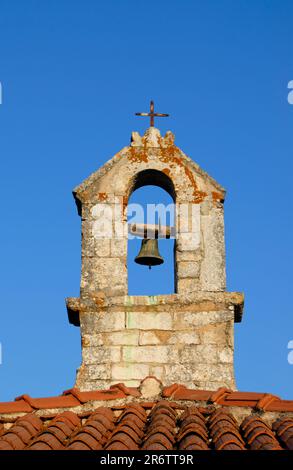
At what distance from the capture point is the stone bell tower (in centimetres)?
852

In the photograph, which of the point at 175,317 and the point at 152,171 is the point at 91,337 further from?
the point at 152,171

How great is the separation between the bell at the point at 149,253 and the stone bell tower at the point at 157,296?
22.8 inches

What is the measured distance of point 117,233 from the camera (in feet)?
29.6

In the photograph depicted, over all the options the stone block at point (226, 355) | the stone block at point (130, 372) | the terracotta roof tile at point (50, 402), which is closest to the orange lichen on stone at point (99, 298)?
the stone block at point (130, 372)

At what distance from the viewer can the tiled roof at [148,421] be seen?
18.2ft

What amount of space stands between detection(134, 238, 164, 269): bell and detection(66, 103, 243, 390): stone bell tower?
1.90 ft

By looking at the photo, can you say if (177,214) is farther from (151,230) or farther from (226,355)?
(226,355)

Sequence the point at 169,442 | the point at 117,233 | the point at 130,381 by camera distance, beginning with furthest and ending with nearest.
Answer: the point at 117,233
the point at 130,381
the point at 169,442

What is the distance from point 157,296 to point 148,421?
2443 millimetres

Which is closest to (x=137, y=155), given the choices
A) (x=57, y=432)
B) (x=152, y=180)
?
(x=152, y=180)

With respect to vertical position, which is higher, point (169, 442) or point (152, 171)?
point (152, 171)

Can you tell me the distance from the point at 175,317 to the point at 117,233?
3.14 ft

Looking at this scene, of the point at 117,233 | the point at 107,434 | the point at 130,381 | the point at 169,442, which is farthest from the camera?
the point at 117,233
